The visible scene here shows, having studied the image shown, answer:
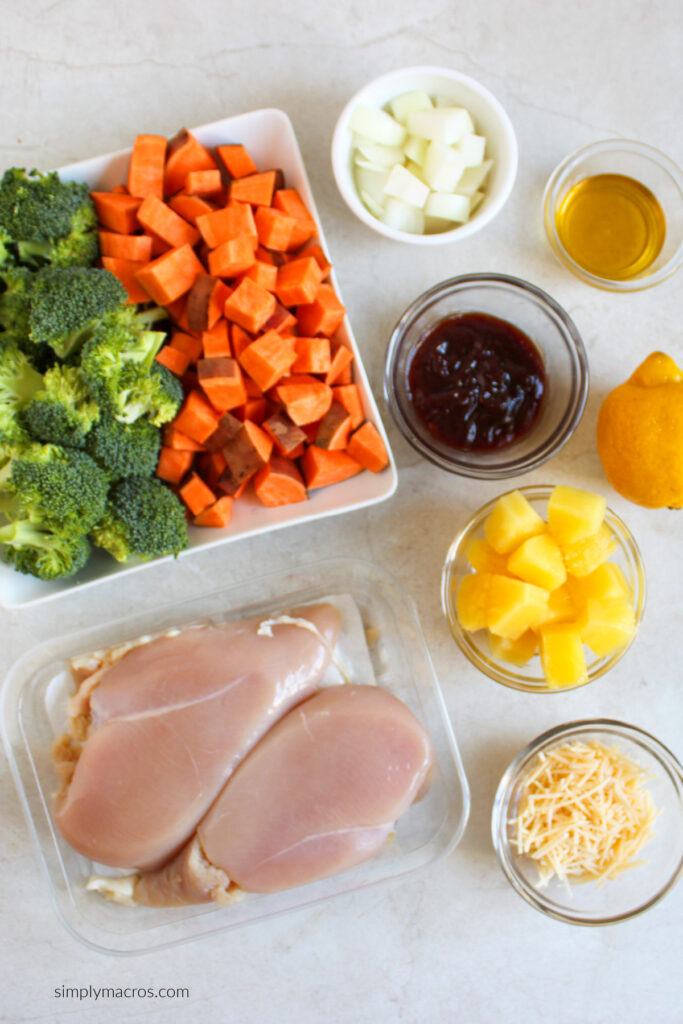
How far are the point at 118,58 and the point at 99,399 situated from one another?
106 centimetres

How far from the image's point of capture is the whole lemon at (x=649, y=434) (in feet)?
5.87

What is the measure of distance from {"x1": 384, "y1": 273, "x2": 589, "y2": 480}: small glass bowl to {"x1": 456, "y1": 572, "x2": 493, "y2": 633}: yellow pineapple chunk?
0.90ft

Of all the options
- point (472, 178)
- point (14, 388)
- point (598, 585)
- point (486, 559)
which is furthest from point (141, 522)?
point (472, 178)

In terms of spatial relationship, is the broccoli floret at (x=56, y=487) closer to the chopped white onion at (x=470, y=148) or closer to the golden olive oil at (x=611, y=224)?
the chopped white onion at (x=470, y=148)

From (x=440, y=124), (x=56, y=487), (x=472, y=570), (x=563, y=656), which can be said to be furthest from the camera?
(x=472, y=570)

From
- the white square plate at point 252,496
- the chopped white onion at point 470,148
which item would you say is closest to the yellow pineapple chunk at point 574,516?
the white square plate at point 252,496

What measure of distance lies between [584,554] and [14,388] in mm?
1383

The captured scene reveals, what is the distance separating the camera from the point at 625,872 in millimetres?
2021

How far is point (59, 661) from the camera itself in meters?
2.01

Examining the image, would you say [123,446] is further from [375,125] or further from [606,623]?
[606,623]

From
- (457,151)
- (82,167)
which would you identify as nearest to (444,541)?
(457,151)

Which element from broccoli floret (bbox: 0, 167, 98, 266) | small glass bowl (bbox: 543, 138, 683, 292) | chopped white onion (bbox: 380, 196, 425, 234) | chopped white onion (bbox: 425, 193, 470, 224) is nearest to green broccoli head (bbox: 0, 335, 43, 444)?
broccoli floret (bbox: 0, 167, 98, 266)

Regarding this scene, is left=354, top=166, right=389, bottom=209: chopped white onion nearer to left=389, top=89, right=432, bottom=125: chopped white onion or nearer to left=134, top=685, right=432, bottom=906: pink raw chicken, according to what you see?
left=389, top=89, right=432, bottom=125: chopped white onion

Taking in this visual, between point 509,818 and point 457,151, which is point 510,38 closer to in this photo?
point 457,151
